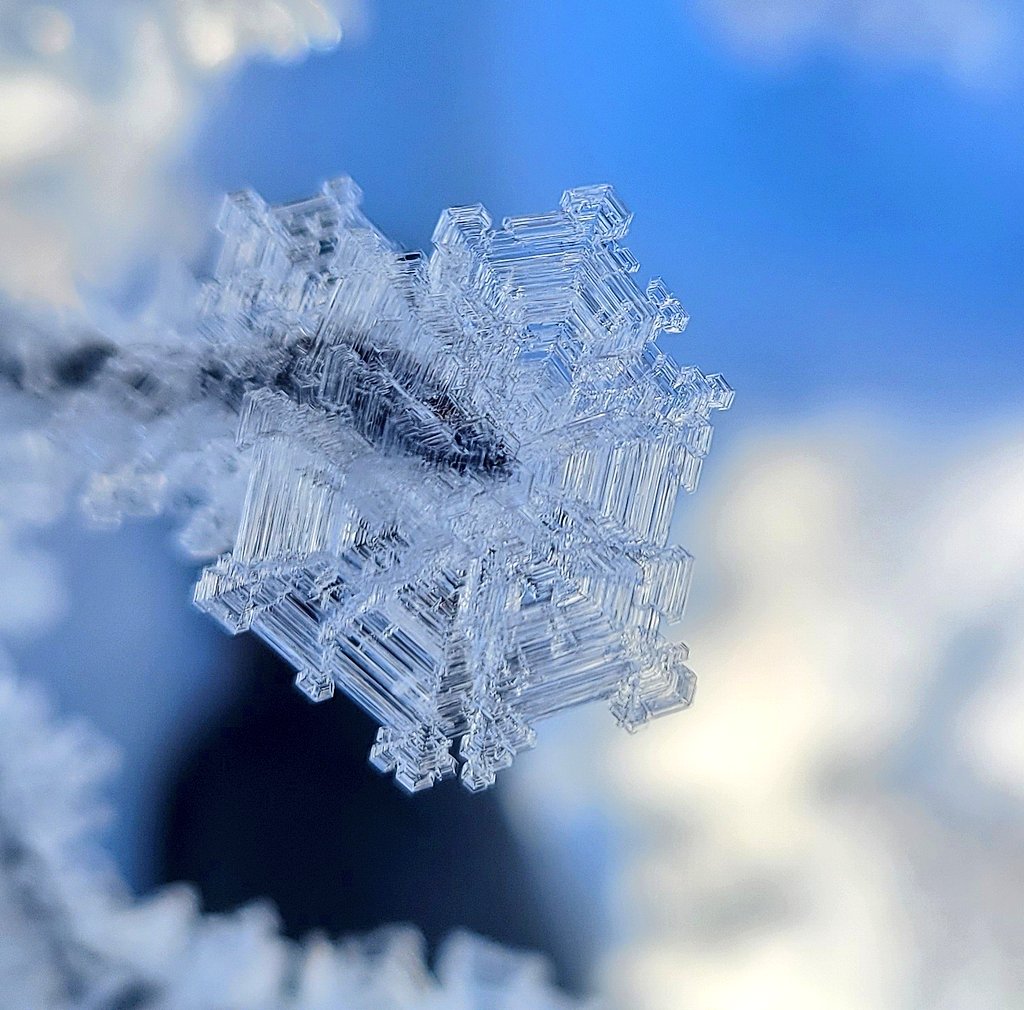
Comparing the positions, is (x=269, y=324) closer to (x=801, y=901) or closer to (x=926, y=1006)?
(x=801, y=901)

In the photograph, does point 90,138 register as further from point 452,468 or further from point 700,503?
point 700,503

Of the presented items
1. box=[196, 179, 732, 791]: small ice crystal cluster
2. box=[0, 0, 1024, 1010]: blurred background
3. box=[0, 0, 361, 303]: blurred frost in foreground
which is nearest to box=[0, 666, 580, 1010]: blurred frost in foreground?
box=[0, 0, 1024, 1010]: blurred background

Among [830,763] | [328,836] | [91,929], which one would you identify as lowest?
[91,929]

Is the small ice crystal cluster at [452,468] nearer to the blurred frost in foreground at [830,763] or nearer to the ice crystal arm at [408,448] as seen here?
the ice crystal arm at [408,448]

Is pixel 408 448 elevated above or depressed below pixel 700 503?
below

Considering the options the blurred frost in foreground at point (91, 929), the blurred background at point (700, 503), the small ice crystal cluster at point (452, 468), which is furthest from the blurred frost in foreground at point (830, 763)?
the blurred frost in foreground at point (91, 929)

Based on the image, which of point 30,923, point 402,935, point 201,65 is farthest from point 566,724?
point 201,65

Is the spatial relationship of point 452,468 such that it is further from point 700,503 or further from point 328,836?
point 328,836

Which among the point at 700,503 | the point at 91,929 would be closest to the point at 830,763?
the point at 700,503

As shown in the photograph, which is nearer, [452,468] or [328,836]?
[452,468]
